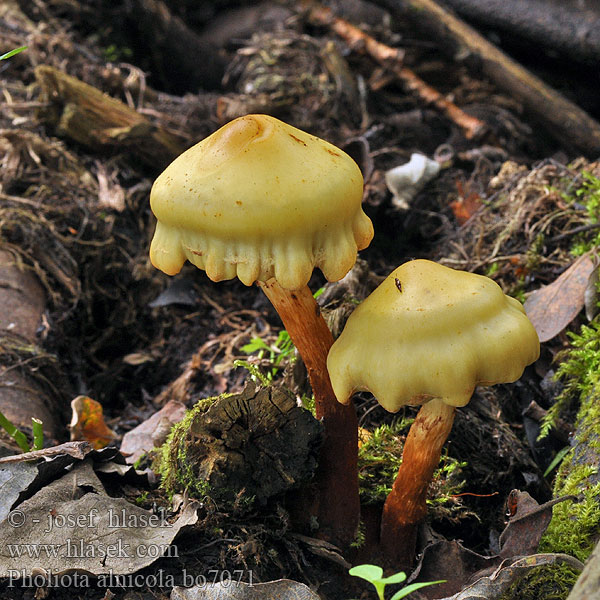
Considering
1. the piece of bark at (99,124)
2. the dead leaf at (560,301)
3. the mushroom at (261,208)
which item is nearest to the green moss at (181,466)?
the mushroom at (261,208)

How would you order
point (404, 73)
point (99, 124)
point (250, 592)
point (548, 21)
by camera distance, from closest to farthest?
point (250, 592) < point (99, 124) < point (548, 21) < point (404, 73)

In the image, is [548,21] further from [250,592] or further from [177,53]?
[250,592]

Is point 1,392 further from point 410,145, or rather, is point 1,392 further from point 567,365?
point 410,145

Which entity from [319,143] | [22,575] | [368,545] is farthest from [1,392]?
[319,143]
